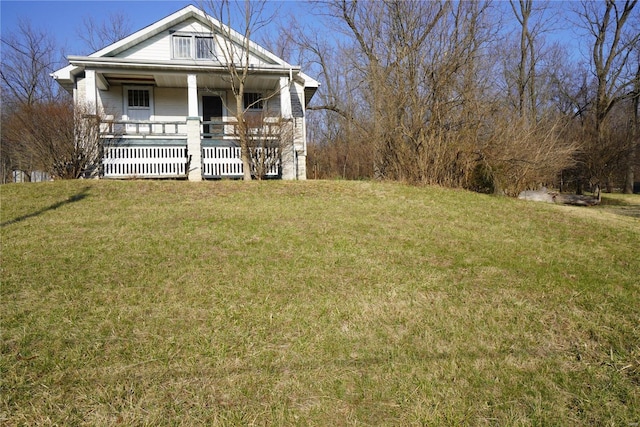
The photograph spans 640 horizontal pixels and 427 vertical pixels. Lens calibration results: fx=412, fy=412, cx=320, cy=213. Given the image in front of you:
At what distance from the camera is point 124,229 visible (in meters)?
6.85

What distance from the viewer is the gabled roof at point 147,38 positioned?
46.6 ft

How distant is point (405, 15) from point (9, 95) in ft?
108

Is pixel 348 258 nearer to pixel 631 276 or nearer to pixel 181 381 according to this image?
pixel 181 381

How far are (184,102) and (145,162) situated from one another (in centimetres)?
514

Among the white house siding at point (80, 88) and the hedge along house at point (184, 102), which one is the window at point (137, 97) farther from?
the white house siding at point (80, 88)

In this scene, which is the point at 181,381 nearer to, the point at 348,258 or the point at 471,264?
the point at 348,258

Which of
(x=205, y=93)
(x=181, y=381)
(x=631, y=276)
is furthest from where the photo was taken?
(x=205, y=93)

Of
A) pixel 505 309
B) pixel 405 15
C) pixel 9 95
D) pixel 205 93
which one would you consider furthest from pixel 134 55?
pixel 9 95

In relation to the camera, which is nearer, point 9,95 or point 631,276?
point 631,276

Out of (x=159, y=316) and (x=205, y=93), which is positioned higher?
(x=205, y=93)

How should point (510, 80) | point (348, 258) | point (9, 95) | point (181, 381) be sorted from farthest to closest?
point (9, 95) < point (510, 80) < point (348, 258) < point (181, 381)

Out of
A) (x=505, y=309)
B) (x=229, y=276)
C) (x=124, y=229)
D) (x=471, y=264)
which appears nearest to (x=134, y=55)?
(x=124, y=229)

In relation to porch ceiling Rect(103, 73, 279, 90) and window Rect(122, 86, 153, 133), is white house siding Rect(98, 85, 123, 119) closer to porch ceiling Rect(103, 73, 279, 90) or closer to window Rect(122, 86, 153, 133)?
window Rect(122, 86, 153, 133)

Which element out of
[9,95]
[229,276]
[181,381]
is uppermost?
[9,95]
